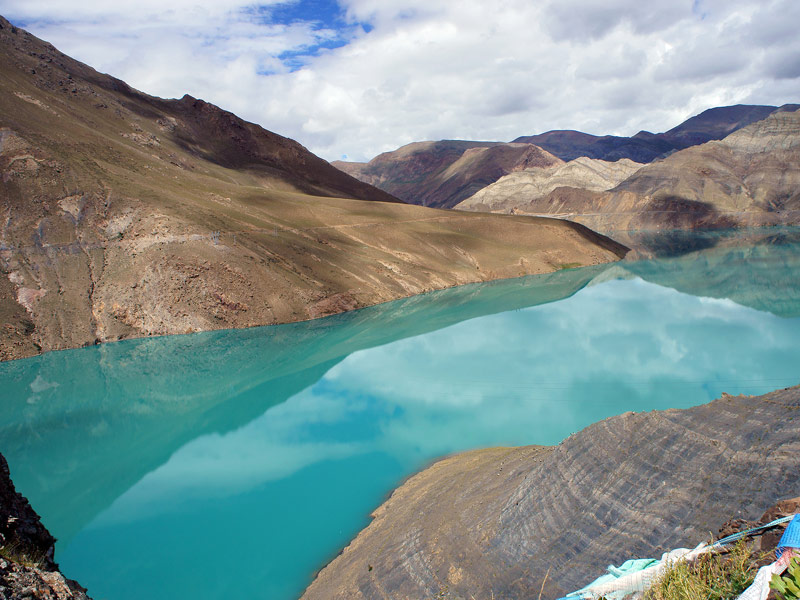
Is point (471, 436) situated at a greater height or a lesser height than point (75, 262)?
lesser

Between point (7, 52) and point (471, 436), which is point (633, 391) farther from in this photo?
point (7, 52)

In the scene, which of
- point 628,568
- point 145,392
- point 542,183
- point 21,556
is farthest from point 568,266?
point 542,183

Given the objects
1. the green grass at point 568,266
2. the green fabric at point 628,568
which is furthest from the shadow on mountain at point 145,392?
the green grass at point 568,266

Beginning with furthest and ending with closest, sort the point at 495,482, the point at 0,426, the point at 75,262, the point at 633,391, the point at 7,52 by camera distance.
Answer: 1. the point at 7,52
2. the point at 75,262
3. the point at 0,426
4. the point at 633,391
5. the point at 495,482

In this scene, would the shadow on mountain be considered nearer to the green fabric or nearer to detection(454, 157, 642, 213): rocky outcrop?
the green fabric

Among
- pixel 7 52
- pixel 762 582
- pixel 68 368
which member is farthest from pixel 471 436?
pixel 7 52

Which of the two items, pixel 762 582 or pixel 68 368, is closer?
pixel 762 582

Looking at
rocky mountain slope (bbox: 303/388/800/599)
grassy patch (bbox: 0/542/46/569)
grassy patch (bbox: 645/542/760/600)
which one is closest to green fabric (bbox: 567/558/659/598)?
grassy patch (bbox: 645/542/760/600)
